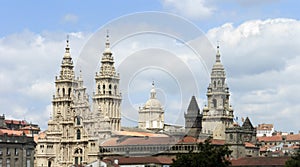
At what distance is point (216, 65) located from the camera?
189750mm

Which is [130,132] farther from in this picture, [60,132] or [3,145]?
[3,145]

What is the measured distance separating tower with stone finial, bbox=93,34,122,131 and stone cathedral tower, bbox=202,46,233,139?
21230mm

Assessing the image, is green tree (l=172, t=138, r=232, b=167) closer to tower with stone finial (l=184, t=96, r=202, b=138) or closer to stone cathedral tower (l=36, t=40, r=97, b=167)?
stone cathedral tower (l=36, t=40, r=97, b=167)

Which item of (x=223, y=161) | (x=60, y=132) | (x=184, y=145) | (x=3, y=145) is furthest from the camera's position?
(x=60, y=132)

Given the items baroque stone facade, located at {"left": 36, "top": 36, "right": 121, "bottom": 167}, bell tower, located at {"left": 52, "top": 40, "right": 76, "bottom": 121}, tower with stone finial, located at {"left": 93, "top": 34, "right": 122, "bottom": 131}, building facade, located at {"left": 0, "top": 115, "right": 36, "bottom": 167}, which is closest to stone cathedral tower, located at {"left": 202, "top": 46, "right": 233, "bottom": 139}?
tower with stone finial, located at {"left": 93, "top": 34, "right": 122, "bottom": 131}

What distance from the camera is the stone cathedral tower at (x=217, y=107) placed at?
180625mm

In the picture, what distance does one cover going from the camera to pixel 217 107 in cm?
18425

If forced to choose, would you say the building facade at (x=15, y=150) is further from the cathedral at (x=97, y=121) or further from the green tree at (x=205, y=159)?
the cathedral at (x=97, y=121)

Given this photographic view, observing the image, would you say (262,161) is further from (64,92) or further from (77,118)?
(64,92)

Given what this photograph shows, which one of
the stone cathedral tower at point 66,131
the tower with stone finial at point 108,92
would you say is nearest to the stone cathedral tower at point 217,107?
the tower with stone finial at point 108,92

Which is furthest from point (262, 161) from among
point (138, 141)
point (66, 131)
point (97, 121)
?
point (66, 131)

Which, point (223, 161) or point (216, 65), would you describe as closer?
point (223, 161)

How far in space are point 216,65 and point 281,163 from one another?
216ft

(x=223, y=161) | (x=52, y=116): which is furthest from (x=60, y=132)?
(x=223, y=161)
